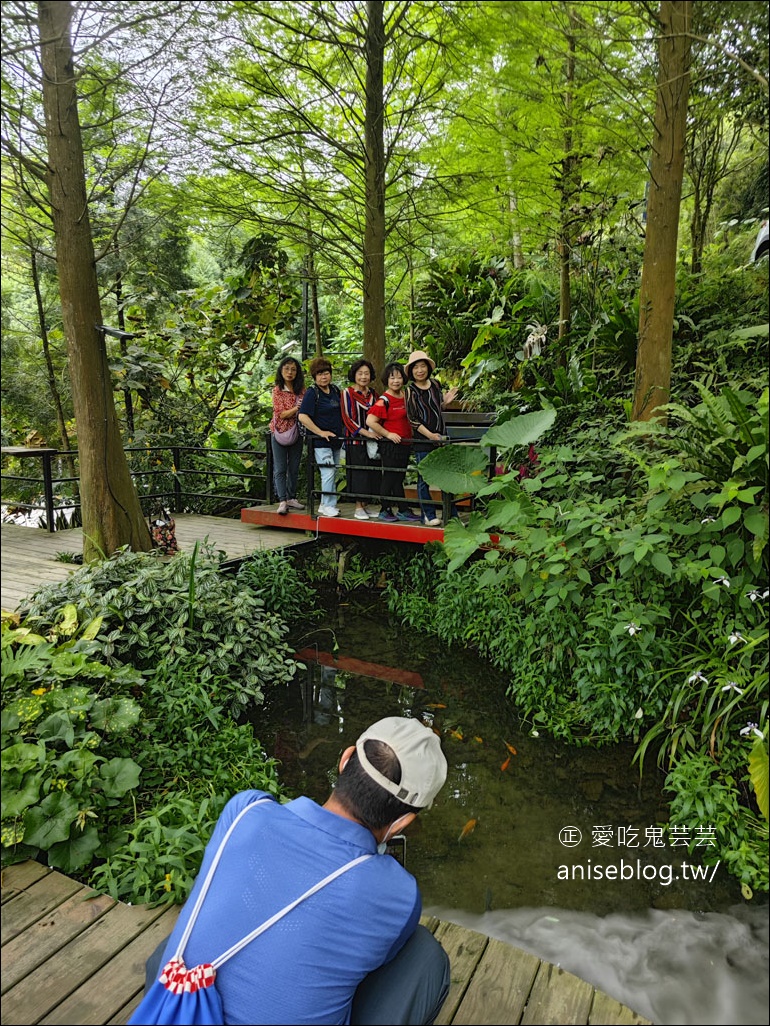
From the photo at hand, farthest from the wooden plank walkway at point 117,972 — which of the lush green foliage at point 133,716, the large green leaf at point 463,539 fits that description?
the large green leaf at point 463,539

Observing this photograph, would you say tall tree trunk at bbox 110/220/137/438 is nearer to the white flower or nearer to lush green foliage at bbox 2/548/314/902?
lush green foliage at bbox 2/548/314/902

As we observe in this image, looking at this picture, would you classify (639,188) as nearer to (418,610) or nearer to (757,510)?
(757,510)

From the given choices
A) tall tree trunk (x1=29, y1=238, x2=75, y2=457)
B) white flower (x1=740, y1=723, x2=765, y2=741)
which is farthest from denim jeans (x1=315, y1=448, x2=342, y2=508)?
white flower (x1=740, y1=723, x2=765, y2=741)

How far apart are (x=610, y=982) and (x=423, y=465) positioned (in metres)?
3.14

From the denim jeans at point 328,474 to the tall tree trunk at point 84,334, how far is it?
184cm

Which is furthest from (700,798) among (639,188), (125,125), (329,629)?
(125,125)

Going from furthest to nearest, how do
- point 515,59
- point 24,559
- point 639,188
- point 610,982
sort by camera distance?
point 639,188, point 24,559, point 515,59, point 610,982

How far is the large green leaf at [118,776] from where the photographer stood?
304 cm

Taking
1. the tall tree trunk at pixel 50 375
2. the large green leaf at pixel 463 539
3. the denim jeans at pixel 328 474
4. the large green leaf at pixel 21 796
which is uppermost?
the tall tree trunk at pixel 50 375

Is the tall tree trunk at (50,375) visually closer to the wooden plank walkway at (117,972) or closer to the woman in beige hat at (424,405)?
the woman in beige hat at (424,405)

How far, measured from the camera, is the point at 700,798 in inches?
127

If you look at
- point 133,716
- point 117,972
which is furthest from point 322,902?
point 133,716

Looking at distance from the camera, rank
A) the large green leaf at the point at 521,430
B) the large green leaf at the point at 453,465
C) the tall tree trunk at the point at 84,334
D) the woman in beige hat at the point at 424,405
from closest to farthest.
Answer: the tall tree trunk at the point at 84,334 < the large green leaf at the point at 521,430 < the large green leaf at the point at 453,465 < the woman in beige hat at the point at 424,405

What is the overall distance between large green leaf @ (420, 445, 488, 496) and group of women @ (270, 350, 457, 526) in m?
0.62
